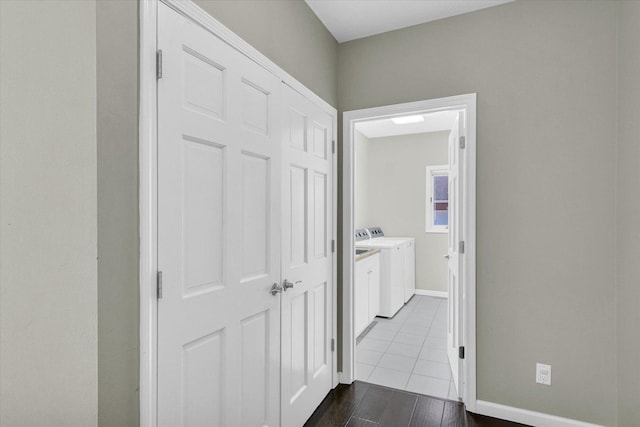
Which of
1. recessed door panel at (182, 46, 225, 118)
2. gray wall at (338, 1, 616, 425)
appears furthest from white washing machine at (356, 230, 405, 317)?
recessed door panel at (182, 46, 225, 118)

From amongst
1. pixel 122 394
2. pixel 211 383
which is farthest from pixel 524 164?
pixel 122 394

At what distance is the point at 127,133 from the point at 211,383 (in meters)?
0.99

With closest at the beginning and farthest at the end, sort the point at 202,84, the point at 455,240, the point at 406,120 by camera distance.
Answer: the point at 202,84
the point at 455,240
the point at 406,120

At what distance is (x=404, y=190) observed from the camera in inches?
218

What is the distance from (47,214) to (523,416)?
2628 millimetres

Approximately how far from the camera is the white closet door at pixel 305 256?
73.9 inches

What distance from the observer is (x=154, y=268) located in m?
1.08

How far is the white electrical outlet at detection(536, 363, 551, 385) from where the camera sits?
80.3 inches

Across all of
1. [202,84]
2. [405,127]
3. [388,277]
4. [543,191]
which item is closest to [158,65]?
[202,84]

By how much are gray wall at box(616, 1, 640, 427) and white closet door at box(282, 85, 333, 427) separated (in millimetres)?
1710

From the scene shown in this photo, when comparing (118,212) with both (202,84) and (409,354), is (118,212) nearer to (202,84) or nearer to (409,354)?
(202,84)

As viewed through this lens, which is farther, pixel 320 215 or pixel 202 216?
pixel 320 215

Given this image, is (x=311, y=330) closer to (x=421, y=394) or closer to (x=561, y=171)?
(x=421, y=394)

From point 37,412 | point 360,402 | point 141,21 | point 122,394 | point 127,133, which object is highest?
point 141,21
